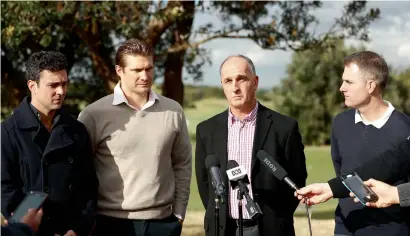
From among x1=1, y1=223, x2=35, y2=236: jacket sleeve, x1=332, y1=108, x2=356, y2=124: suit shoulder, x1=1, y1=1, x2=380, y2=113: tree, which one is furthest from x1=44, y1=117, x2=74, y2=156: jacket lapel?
x1=1, y1=1, x2=380, y2=113: tree

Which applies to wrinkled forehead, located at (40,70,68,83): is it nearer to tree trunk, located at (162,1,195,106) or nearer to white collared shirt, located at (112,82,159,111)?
white collared shirt, located at (112,82,159,111)

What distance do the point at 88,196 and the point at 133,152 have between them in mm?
483

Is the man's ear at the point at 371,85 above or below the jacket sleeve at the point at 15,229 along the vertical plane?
above

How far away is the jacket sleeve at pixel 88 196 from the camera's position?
4.86 metres

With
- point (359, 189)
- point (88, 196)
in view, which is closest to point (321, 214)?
point (88, 196)

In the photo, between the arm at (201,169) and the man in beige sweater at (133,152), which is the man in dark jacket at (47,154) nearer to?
the man in beige sweater at (133,152)

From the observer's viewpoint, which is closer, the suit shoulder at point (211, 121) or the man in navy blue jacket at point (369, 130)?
the man in navy blue jacket at point (369, 130)

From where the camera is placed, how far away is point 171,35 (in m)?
15.9

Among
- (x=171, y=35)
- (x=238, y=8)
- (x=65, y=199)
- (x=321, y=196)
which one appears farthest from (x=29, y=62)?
(x=171, y=35)

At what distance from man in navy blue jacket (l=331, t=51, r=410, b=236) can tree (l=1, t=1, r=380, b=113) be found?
26.0 feet

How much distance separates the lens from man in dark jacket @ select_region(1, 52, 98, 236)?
182 inches

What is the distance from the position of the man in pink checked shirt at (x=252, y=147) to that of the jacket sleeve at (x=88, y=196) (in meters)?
0.87

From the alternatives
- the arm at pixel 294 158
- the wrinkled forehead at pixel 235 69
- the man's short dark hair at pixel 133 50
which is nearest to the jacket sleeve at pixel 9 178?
the man's short dark hair at pixel 133 50

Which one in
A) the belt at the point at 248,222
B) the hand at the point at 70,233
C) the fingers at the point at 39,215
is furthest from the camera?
the belt at the point at 248,222
